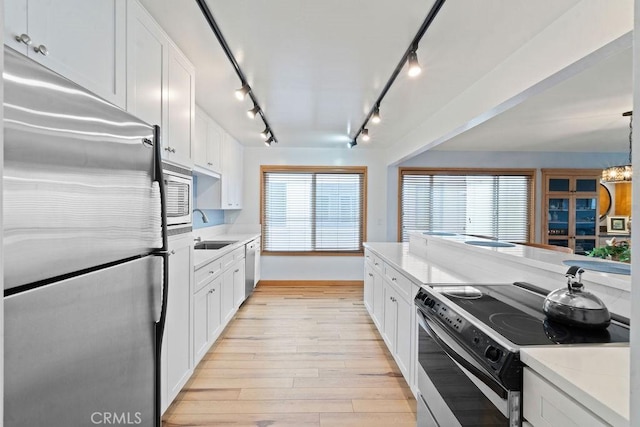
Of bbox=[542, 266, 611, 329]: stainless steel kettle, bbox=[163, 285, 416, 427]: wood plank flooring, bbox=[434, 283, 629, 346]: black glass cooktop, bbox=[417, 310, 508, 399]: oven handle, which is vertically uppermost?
bbox=[542, 266, 611, 329]: stainless steel kettle

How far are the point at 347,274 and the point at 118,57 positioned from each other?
468 centimetres

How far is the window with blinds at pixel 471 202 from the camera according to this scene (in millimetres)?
5648

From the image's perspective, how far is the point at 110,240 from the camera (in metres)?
0.93

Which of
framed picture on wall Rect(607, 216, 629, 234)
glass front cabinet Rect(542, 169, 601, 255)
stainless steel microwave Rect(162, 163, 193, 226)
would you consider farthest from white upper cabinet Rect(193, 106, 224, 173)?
framed picture on wall Rect(607, 216, 629, 234)

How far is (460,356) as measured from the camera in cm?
124

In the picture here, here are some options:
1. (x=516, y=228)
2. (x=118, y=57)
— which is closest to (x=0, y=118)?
(x=118, y=57)

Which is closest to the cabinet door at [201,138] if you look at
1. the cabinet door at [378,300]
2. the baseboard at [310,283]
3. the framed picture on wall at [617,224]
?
the cabinet door at [378,300]

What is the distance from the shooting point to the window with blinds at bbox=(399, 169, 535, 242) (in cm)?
565

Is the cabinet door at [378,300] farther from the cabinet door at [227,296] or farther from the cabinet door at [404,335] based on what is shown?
the cabinet door at [227,296]

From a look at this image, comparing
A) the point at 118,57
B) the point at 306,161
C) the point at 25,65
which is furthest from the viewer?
the point at 306,161

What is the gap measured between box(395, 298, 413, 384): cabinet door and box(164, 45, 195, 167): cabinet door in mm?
1870

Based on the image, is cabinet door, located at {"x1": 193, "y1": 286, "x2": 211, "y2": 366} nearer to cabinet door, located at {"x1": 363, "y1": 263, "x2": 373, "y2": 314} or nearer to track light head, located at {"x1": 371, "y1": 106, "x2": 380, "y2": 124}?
cabinet door, located at {"x1": 363, "y1": 263, "x2": 373, "y2": 314}

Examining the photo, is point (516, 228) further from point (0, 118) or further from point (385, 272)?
point (0, 118)

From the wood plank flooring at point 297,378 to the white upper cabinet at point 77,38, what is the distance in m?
1.99
